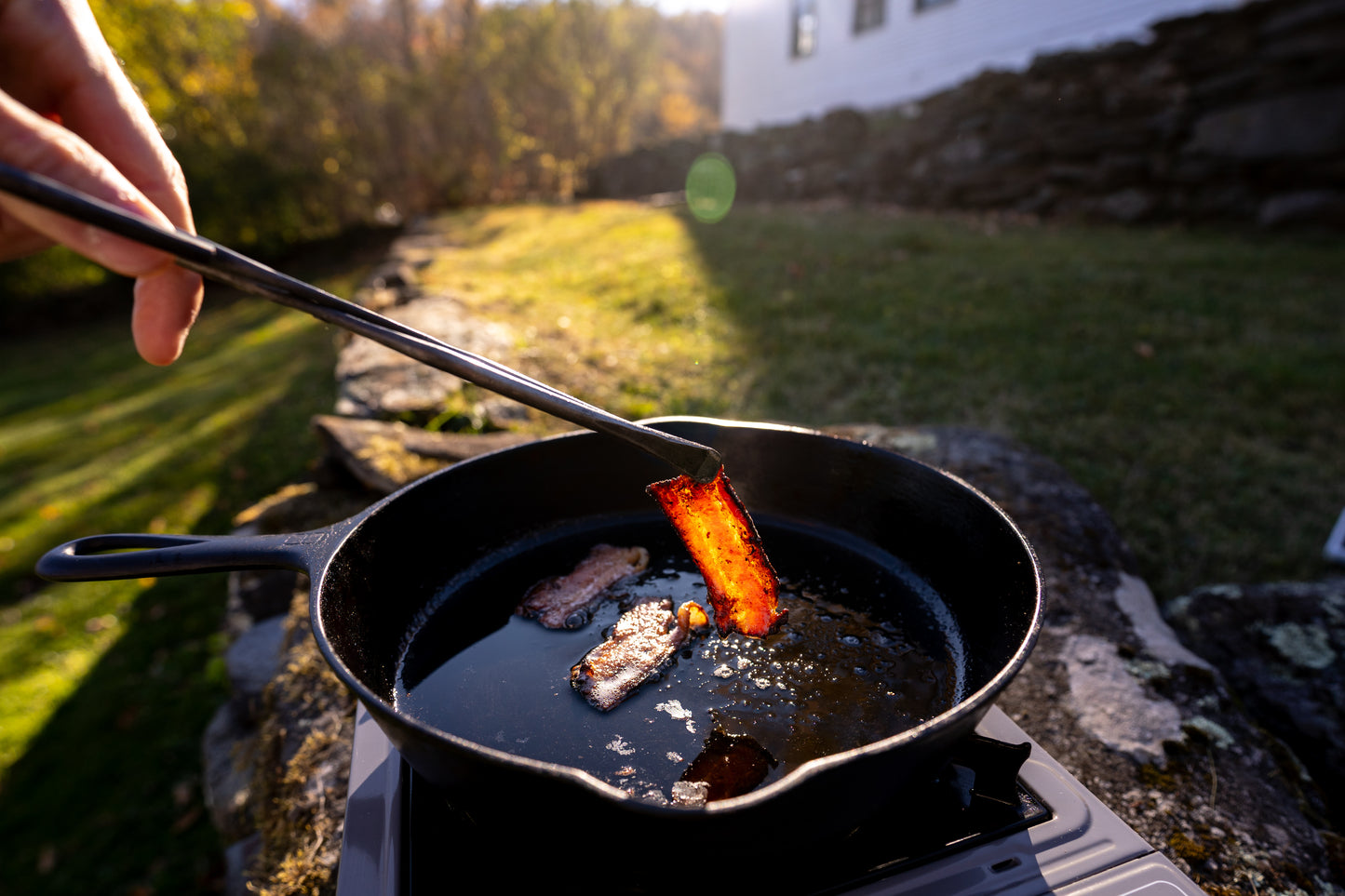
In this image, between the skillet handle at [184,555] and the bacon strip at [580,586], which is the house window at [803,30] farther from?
the skillet handle at [184,555]

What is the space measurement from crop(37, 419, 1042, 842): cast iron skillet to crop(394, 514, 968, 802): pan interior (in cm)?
4

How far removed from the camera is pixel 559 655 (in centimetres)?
147

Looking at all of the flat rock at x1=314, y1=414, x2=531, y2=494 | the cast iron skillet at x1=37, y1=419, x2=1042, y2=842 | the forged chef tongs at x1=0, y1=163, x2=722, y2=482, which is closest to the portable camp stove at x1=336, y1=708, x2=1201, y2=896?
the cast iron skillet at x1=37, y1=419, x2=1042, y2=842

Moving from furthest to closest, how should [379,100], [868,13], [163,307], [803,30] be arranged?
[803,30], [868,13], [379,100], [163,307]

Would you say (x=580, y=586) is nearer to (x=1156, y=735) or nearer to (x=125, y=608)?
(x=1156, y=735)

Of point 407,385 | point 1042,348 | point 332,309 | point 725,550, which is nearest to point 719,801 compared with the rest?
point 725,550

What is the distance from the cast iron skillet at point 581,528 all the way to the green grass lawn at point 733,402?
1955 millimetres

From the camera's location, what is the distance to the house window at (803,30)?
47.7 ft

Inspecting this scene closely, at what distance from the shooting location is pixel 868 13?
13.1 meters

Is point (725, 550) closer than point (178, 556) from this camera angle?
No

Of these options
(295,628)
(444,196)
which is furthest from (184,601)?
(444,196)

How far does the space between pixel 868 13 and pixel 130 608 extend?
14.5m

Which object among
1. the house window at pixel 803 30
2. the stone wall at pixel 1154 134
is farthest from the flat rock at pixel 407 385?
the house window at pixel 803 30

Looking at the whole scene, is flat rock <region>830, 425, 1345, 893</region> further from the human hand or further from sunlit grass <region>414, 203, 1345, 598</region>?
the human hand
